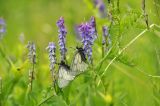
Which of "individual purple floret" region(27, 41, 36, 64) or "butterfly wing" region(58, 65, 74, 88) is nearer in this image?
"butterfly wing" region(58, 65, 74, 88)

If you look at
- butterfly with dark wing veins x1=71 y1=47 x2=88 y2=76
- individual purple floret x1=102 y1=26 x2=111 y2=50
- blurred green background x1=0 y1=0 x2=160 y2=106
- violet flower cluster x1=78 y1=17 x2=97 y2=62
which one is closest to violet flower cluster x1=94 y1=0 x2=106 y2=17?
blurred green background x1=0 y1=0 x2=160 y2=106

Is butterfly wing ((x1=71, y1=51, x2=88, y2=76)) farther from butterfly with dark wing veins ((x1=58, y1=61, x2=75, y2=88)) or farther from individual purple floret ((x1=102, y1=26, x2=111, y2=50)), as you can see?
individual purple floret ((x1=102, y1=26, x2=111, y2=50))

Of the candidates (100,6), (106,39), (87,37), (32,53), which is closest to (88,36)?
(87,37)

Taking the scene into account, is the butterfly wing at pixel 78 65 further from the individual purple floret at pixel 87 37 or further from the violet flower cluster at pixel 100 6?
the violet flower cluster at pixel 100 6

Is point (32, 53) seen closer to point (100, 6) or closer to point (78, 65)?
point (78, 65)

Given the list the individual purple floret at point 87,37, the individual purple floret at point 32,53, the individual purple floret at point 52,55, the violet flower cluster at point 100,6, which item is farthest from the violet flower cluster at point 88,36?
the violet flower cluster at point 100,6

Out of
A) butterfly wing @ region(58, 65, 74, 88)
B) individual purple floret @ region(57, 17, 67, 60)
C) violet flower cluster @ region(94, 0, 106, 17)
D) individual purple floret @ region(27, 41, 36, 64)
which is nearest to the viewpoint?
butterfly wing @ region(58, 65, 74, 88)

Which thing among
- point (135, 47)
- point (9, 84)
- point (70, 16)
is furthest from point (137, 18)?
point (70, 16)
